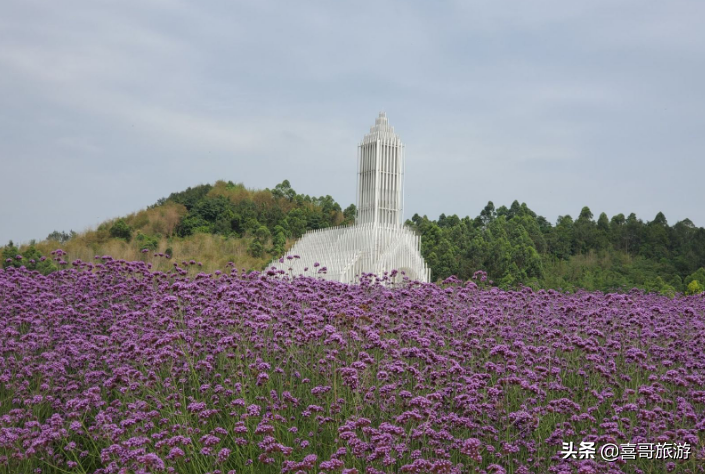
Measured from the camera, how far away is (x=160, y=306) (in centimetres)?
705

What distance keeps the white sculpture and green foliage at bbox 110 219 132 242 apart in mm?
9708

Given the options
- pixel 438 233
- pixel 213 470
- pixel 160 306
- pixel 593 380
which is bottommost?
pixel 213 470

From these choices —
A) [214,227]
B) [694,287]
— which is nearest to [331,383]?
[694,287]

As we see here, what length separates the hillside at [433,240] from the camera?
29609 mm

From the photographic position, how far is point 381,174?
35.5 meters

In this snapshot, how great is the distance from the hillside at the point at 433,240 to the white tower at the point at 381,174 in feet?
7.25

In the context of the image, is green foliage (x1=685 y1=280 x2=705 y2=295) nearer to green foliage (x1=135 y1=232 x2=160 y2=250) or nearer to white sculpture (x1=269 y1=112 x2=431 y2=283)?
white sculpture (x1=269 y1=112 x2=431 y2=283)

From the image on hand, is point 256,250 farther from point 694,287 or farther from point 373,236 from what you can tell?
point 694,287

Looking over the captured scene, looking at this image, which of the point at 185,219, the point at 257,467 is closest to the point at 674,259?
the point at 185,219

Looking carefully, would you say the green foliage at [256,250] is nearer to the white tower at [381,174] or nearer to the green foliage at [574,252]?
the white tower at [381,174]

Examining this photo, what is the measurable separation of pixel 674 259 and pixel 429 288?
1064 inches

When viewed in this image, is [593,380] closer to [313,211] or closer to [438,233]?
[438,233]

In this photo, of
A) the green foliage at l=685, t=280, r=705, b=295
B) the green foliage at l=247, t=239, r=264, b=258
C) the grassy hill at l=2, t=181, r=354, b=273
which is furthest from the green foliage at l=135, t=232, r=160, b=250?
the green foliage at l=685, t=280, r=705, b=295

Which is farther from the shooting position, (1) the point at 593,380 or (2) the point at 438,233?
(2) the point at 438,233
